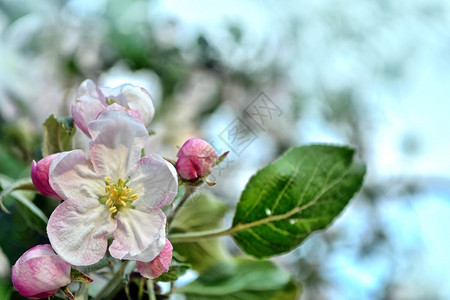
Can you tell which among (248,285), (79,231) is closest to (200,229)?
(248,285)

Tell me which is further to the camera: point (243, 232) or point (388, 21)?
point (388, 21)

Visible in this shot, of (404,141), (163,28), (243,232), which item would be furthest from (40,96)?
(404,141)

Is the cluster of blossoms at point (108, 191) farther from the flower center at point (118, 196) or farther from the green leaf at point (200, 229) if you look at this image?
the green leaf at point (200, 229)

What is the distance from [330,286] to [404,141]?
585 millimetres

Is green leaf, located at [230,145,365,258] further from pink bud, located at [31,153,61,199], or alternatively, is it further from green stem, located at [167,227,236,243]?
pink bud, located at [31,153,61,199]

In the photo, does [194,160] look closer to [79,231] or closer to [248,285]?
[79,231]

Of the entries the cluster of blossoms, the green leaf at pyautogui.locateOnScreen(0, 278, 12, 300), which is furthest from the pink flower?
the green leaf at pyautogui.locateOnScreen(0, 278, 12, 300)

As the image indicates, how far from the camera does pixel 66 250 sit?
23cm

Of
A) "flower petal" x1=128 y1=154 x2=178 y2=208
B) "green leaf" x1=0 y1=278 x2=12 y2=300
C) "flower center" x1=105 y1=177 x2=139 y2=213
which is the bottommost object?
"green leaf" x1=0 y1=278 x2=12 y2=300

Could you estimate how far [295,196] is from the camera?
306 mm

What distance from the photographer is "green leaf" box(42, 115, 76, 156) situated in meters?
0.30

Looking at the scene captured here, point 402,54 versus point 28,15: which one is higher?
point 402,54

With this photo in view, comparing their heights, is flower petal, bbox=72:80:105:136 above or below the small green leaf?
above

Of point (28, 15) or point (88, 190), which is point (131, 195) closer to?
point (88, 190)
